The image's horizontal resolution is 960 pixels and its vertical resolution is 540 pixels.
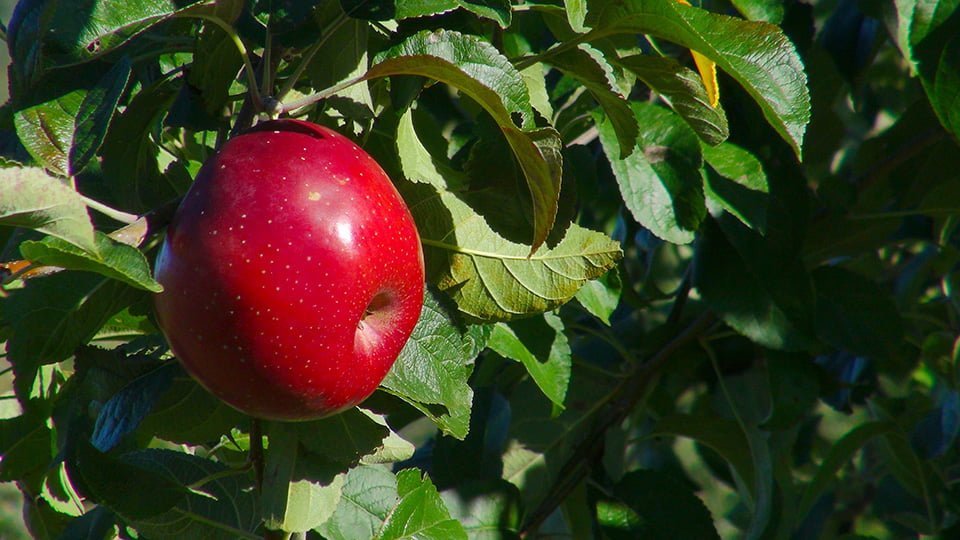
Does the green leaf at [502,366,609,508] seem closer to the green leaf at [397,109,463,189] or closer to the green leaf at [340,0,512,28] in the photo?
the green leaf at [397,109,463,189]

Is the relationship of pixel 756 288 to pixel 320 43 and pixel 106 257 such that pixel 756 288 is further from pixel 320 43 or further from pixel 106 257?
pixel 106 257

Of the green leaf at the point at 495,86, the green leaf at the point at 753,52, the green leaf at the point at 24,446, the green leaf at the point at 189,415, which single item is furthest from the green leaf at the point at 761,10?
the green leaf at the point at 24,446

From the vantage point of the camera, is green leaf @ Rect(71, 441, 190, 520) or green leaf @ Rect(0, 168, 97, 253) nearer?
green leaf @ Rect(0, 168, 97, 253)

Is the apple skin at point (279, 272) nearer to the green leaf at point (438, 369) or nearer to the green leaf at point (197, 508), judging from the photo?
the green leaf at point (438, 369)

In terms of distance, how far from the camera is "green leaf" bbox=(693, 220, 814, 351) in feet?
4.15

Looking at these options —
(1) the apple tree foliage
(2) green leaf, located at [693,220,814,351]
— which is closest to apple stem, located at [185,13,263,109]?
(1) the apple tree foliage

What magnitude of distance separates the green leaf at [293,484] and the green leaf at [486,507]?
0.38 meters

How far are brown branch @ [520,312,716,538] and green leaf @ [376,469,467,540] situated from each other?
1.14 ft

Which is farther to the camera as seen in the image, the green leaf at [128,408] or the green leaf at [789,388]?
the green leaf at [789,388]

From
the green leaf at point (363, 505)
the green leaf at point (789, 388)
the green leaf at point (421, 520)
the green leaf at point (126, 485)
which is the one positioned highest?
the green leaf at point (126, 485)

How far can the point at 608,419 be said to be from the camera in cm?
136

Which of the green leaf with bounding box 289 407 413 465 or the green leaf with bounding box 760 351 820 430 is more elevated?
the green leaf with bounding box 289 407 413 465

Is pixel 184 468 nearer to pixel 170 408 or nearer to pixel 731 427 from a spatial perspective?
pixel 170 408

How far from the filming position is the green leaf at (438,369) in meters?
0.76
